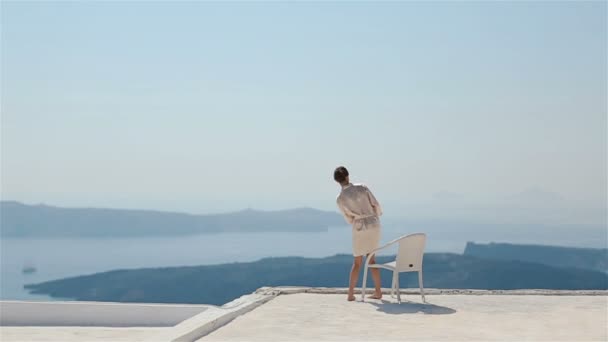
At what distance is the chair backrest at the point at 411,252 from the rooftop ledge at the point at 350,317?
0.44 meters

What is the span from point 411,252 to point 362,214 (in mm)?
818

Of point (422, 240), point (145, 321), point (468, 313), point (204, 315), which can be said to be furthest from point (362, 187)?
point (145, 321)

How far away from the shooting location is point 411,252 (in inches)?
357

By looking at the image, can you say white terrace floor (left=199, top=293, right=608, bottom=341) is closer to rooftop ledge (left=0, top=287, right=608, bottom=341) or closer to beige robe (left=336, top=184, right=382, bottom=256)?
rooftop ledge (left=0, top=287, right=608, bottom=341)

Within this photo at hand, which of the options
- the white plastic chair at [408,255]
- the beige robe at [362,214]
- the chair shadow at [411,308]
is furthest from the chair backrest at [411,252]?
the beige robe at [362,214]

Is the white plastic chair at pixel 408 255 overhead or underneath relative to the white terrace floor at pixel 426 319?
overhead

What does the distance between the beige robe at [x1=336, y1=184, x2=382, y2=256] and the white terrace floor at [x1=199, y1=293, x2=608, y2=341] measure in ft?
2.23

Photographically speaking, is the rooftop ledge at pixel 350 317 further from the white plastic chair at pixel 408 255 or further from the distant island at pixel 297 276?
the distant island at pixel 297 276

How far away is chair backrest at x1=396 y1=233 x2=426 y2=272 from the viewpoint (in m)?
8.95

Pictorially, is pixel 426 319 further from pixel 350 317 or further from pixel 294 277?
pixel 294 277

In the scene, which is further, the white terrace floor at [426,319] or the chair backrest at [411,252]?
the chair backrest at [411,252]

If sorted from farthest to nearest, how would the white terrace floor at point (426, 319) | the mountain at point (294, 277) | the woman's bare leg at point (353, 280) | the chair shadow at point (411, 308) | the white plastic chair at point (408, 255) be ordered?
the mountain at point (294, 277), the woman's bare leg at point (353, 280), the white plastic chair at point (408, 255), the chair shadow at point (411, 308), the white terrace floor at point (426, 319)

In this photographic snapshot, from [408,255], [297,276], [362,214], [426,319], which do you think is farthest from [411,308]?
[297,276]

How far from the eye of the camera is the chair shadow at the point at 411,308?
8539 mm
